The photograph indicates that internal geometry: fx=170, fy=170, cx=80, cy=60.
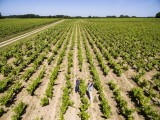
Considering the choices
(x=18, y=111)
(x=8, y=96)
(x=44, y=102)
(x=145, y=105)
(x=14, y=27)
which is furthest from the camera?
(x=14, y=27)

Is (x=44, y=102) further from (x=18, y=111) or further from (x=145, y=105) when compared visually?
(x=145, y=105)

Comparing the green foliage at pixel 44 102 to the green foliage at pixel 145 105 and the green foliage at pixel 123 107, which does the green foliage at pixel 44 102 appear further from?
the green foliage at pixel 145 105

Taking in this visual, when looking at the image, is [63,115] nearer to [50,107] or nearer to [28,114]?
[50,107]

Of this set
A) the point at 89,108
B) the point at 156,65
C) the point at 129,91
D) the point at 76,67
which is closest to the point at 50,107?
the point at 89,108

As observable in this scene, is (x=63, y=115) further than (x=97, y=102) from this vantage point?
No

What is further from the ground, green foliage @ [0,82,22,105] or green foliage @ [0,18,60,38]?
green foliage @ [0,82,22,105]

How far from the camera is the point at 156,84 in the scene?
12.0 meters

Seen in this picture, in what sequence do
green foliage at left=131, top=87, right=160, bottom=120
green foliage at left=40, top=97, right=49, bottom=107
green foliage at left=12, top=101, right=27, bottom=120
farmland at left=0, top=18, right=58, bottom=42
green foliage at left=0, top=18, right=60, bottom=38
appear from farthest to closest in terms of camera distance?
1. green foliage at left=0, top=18, right=60, bottom=38
2. farmland at left=0, top=18, right=58, bottom=42
3. green foliage at left=40, top=97, right=49, bottom=107
4. green foliage at left=131, top=87, right=160, bottom=120
5. green foliage at left=12, top=101, right=27, bottom=120

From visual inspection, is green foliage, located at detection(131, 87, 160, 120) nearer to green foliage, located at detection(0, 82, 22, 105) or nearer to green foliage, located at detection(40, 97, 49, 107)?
green foliage, located at detection(40, 97, 49, 107)

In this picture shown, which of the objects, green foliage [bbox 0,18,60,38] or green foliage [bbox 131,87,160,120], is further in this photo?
green foliage [bbox 0,18,60,38]

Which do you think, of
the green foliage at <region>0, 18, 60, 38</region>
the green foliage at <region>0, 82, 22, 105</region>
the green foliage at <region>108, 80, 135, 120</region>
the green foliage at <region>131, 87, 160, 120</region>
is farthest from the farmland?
the green foliage at <region>131, 87, 160, 120</region>

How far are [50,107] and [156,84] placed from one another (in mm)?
7543

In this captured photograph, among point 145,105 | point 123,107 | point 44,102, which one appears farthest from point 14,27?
point 145,105

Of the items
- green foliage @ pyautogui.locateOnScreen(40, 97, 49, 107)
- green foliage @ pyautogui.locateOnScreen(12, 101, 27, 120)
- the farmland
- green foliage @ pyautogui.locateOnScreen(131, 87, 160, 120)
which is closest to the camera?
green foliage @ pyautogui.locateOnScreen(12, 101, 27, 120)
